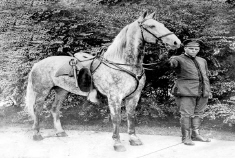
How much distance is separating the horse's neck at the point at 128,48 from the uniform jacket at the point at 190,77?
52cm

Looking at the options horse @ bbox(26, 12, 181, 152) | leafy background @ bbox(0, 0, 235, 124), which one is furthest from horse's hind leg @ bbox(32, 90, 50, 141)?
leafy background @ bbox(0, 0, 235, 124)

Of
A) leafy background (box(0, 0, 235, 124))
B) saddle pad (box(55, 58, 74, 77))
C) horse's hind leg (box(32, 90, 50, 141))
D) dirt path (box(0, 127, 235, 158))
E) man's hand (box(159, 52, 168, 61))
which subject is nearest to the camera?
dirt path (box(0, 127, 235, 158))

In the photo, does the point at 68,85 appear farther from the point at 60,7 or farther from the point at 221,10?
the point at 221,10

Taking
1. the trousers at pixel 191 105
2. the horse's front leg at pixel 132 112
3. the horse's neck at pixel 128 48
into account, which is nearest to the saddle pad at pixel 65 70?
the horse's neck at pixel 128 48

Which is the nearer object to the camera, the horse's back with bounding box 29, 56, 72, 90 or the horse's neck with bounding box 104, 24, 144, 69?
the horse's neck with bounding box 104, 24, 144, 69

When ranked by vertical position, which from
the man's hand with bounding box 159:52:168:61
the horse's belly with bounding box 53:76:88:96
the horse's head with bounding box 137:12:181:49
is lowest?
the horse's belly with bounding box 53:76:88:96

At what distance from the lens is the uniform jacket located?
405 centimetres

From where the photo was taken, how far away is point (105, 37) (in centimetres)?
574

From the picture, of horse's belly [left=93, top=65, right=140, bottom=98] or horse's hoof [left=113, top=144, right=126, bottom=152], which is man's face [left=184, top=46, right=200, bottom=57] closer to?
horse's belly [left=93, top=65, right=140, bottom=98]

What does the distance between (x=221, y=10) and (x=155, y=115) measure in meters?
2.42

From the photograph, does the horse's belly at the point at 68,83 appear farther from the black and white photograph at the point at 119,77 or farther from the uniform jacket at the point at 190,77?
the uniform jacket at the point at 190,77

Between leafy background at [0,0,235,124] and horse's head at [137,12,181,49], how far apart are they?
161 cm

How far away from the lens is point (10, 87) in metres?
6.20

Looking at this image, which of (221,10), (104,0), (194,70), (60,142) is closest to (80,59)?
(60,142)
